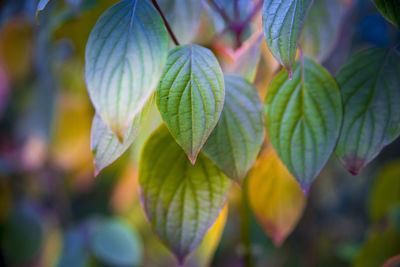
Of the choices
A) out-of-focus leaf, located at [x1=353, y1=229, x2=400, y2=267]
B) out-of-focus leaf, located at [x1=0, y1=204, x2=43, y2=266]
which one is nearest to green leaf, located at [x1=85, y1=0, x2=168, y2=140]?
out-of-focus leaf, located at [x1=353, y1=229, x2=400, y2=267]

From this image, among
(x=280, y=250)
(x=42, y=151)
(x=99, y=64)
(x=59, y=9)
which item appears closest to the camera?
(x=99, y=64)

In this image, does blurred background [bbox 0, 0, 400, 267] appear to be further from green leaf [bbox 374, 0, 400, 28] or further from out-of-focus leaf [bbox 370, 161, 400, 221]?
green leaf [bbox 374, 0, 400, 28]

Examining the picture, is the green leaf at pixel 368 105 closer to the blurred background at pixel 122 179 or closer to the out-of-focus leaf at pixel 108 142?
the blurred background at pixel 122 179

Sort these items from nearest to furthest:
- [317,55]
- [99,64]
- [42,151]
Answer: [99,64] < [317,55] < [42,151]

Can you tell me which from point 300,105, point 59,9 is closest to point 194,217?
point 300,105

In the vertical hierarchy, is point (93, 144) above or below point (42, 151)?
above

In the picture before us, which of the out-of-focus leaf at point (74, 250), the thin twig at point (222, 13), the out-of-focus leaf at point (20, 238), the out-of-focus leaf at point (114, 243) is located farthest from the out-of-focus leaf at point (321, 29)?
the out-of-focus leaf at point (20, 238)

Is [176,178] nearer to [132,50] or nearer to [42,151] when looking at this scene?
[132,50]
